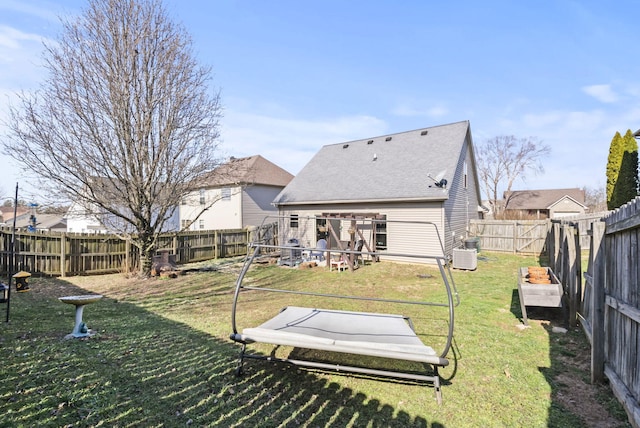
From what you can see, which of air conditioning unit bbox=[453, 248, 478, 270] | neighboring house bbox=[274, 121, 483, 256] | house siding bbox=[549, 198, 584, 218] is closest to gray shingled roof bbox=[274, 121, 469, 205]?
neighboring house bbox=[274, 121, 483, 256]

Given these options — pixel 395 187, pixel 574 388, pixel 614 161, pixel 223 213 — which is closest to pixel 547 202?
pixel 614 161

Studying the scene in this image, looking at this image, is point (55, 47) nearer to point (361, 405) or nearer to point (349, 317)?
point (349, 317)

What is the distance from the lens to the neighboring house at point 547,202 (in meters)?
41.4

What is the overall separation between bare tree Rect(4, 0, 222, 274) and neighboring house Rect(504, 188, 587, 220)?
4177 centimetres

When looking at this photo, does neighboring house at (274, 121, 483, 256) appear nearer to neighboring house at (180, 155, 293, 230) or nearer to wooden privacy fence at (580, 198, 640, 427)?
neighboring house at (180, 155, 293, 230)

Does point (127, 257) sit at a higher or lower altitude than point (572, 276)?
lower

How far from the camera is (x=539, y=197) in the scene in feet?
147

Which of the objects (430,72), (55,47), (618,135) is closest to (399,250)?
(430,72)

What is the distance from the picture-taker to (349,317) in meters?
4.83

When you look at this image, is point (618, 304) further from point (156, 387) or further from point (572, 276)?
point (156, 387)

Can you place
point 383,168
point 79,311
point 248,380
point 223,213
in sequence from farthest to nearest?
point 223,213 < point 383,168 < point 79,311 < point 248,380

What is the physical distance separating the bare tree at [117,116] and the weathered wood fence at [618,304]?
11130 millimetres

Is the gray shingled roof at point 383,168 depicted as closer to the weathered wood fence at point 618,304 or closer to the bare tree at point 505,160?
the weathered wood fence at point 618,304

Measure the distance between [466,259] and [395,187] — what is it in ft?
14.2
